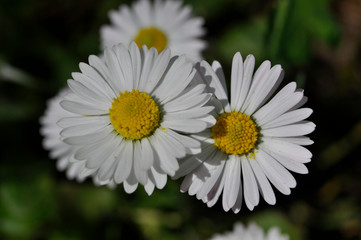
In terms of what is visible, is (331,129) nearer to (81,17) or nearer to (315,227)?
(315,227)

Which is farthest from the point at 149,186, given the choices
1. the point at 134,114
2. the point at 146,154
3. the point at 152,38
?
the point at 152,38

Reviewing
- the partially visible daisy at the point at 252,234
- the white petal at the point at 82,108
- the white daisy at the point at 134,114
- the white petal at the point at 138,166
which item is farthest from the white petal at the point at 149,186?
the partially visible daisy at the point at 252,234

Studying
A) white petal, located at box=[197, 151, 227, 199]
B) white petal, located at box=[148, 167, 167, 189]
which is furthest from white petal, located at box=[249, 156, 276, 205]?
white petal, located at box=[148, 167, 167, 189]

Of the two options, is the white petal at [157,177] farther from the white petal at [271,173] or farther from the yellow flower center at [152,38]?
the yellow flower center at [152,38]

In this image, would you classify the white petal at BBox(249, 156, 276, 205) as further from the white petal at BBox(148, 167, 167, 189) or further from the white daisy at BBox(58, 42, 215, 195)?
the white petal at BBox(148, 167, 167, 189)

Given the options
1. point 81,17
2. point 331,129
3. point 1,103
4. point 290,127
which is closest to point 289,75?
Result: point 331,129

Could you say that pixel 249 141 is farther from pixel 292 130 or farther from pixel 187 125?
pixel 187 125

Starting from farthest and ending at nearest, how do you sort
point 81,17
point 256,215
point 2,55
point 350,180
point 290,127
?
point 81,17, point 2,55, point 350,180, point 256,215, point 290,127

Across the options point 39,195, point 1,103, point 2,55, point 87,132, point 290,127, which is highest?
point 2,55
